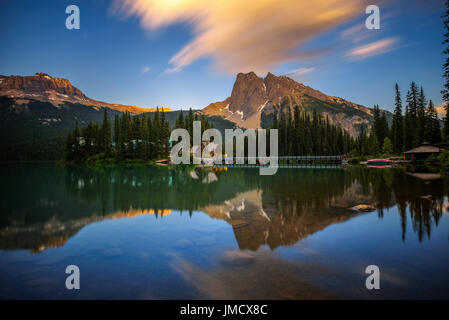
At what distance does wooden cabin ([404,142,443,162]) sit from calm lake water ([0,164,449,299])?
1925 inches

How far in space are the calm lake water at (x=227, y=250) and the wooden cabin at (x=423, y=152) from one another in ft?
160

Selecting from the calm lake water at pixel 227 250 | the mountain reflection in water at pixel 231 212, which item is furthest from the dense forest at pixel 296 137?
the calm lake water at pixel 227 250

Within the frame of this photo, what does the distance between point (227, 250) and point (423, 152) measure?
6478 cm

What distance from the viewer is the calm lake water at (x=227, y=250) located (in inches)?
253

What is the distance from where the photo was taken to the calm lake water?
6.43 m

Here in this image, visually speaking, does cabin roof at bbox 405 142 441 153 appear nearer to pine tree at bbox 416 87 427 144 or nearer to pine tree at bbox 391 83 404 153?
pine tree at bbox 416 87 427 144

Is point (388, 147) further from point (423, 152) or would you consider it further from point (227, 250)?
point (227, 250)

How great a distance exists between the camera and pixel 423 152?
184ft

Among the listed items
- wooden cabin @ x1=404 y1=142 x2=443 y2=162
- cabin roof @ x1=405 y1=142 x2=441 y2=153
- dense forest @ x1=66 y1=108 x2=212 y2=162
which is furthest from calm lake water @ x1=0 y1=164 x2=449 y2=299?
dense forest @ x1=66 y1=108 x2=212 y2=162

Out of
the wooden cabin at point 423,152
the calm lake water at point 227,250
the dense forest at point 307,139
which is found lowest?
the calm lake water at point 227,250

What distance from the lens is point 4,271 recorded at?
778cm

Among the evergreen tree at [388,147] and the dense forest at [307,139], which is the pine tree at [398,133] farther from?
the dense forest at [307,139]
